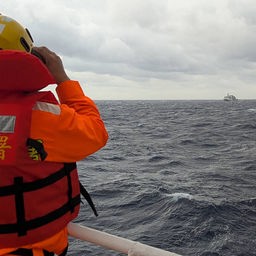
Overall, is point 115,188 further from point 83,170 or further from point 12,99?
point 12,99

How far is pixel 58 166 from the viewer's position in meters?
2.08

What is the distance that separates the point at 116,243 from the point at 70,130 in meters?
0.94

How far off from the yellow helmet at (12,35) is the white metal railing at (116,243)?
1322 mm

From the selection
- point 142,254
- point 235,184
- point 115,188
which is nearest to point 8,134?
point 142,254

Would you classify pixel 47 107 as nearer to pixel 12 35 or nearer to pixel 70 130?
pixel 70 130

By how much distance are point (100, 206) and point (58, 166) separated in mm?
10540

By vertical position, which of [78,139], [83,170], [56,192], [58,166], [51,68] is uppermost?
[51,68]

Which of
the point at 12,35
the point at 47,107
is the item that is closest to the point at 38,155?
the point at 47,107

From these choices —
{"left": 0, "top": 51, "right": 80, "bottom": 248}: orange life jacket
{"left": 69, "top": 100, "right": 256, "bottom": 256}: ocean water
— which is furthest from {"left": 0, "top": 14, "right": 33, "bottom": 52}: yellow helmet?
{"left": 69, "top": 100, "right": 256, "bottom": 256}: ocean water

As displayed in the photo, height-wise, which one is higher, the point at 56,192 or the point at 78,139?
the point at 78,139

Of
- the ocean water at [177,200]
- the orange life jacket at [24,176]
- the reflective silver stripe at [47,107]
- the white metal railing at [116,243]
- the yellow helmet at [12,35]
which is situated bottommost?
the ocean water at [177,200]

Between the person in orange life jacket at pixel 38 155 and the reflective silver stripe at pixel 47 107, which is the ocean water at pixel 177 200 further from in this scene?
the reflective silver stripe at pixel 47 107

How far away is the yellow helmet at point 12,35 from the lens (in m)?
2.01

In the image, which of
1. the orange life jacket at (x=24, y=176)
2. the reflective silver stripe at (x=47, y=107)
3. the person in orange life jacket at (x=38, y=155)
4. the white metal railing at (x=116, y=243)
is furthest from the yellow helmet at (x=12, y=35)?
the white metal railing at (x=116, y=243)
